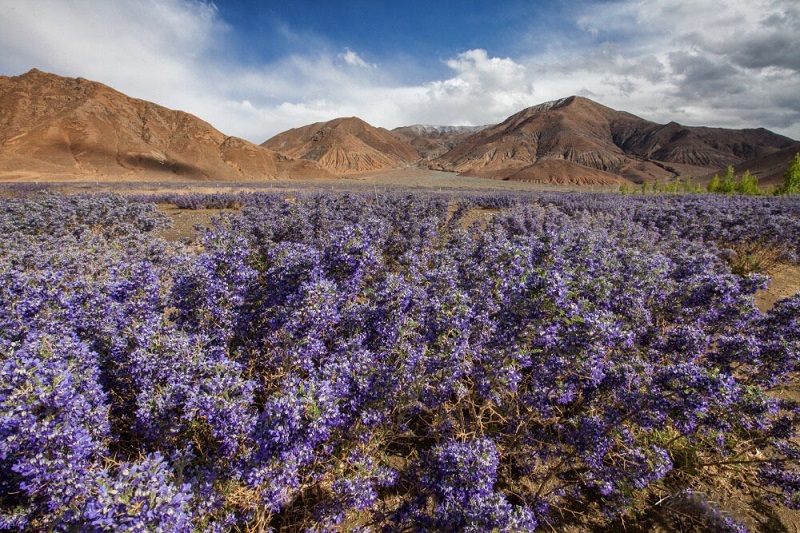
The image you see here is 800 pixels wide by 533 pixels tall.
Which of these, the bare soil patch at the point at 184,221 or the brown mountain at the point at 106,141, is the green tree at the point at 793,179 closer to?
the bare soil patch at the point at 184,221

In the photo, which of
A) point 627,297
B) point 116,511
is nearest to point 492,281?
point 627,297

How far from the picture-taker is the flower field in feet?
10.3

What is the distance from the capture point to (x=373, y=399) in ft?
12.8

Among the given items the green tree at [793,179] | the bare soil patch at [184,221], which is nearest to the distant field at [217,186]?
the bare soil patch at [184,221]

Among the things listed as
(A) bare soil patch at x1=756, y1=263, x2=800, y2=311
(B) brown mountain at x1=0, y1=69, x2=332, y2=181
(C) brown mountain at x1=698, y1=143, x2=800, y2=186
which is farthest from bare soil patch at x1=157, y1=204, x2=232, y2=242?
(C) brown mountain at x1=698, y1=143, x2=800, y2=186

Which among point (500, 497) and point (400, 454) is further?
point (400, 454)

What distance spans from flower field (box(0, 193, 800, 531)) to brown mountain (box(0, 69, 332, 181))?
9664 centimetres

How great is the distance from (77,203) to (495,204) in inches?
1206

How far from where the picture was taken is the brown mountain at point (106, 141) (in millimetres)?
81250

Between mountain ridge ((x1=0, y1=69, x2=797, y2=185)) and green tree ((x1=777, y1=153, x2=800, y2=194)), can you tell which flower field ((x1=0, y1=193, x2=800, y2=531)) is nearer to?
green tree ((x1=777, y1=153, x2=800, y2=194))

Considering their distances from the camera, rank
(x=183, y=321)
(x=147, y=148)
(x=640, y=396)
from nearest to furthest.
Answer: (x=640, y=396) → (x=183, y=321) → (x=147, y=148)

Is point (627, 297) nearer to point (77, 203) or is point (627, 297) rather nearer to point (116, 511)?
point (116, 511)

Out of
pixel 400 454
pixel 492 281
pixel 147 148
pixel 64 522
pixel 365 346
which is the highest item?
pixel 147 148

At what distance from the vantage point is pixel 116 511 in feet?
7.77
